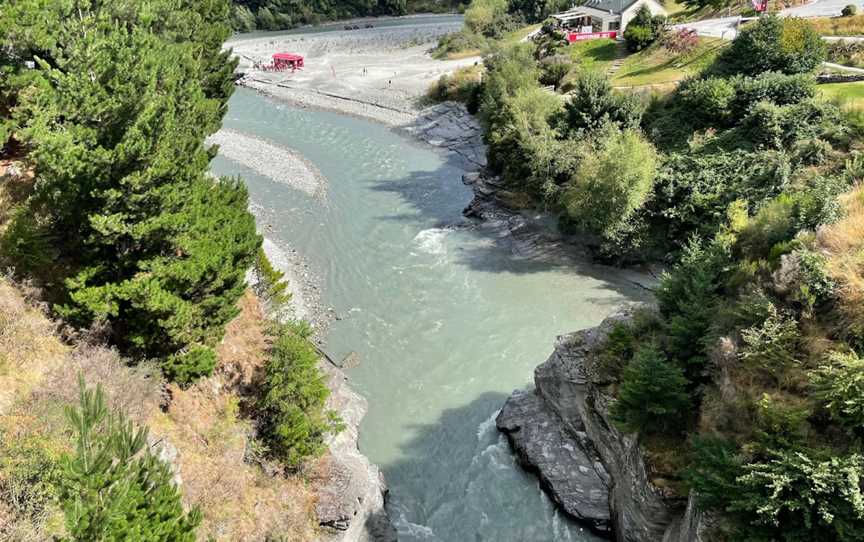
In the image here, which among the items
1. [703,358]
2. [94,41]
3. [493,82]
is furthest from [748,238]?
[493,82]

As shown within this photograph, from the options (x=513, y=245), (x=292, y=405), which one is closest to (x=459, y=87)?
(x=513, y=245)

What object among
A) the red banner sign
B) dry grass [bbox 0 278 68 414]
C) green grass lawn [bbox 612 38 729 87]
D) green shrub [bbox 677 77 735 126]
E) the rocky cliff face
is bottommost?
the rocky cliff face

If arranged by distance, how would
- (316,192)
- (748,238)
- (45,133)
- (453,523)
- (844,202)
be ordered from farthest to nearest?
(316,192) < (453,523) < (748,238) < (844,202) < (45,133)

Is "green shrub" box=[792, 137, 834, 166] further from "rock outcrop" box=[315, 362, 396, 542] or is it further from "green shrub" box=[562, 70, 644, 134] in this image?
"rock outcrop" box=[315, 362, 396, 542]

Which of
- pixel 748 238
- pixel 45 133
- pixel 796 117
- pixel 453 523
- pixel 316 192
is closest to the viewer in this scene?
pixel 45 133

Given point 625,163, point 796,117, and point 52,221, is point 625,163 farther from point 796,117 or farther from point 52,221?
point 52,221

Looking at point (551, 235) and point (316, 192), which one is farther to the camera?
point (316, 192)

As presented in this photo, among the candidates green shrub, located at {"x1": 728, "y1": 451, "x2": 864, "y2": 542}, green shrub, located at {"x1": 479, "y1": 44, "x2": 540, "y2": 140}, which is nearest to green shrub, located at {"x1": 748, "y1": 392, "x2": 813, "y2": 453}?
green shrub, located at {"x1": 728, "y1": 451, "x2": 864, "y2": 542}
